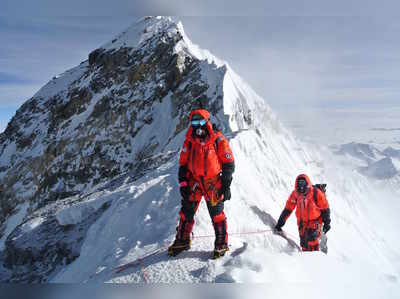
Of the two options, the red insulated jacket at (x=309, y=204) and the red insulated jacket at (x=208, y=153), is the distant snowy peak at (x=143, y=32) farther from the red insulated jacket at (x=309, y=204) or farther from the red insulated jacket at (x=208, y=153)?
the red insulated jacket at (x=208, y=153)

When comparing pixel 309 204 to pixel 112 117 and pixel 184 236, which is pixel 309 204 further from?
pixel 112 117

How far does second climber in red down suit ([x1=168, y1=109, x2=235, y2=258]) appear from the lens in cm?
480

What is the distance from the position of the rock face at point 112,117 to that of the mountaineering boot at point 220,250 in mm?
12797

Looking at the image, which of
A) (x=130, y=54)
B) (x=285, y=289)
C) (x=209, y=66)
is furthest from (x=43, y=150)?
(x=285, y=289)

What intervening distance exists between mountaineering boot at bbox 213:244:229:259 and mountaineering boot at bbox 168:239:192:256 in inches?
21.3

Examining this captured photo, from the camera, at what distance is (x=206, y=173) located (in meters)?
4.88

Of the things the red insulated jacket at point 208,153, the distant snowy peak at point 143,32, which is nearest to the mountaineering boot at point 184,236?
the red insulated jacket at point 208,153

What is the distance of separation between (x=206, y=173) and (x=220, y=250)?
1.15m

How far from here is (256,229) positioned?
663 cm

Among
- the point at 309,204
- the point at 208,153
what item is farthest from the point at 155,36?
the point at 208,153

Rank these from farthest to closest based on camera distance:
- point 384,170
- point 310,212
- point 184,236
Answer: point 384,170, point 310,212, point 184,236

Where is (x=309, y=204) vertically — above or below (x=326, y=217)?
above

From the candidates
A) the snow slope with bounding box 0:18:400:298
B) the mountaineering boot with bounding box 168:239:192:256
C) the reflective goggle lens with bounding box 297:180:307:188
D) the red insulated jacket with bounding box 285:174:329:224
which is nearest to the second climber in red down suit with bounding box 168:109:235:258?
the mountaineering boot with bounding box 168:239:192:256

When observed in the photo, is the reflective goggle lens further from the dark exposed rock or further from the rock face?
the rock face
